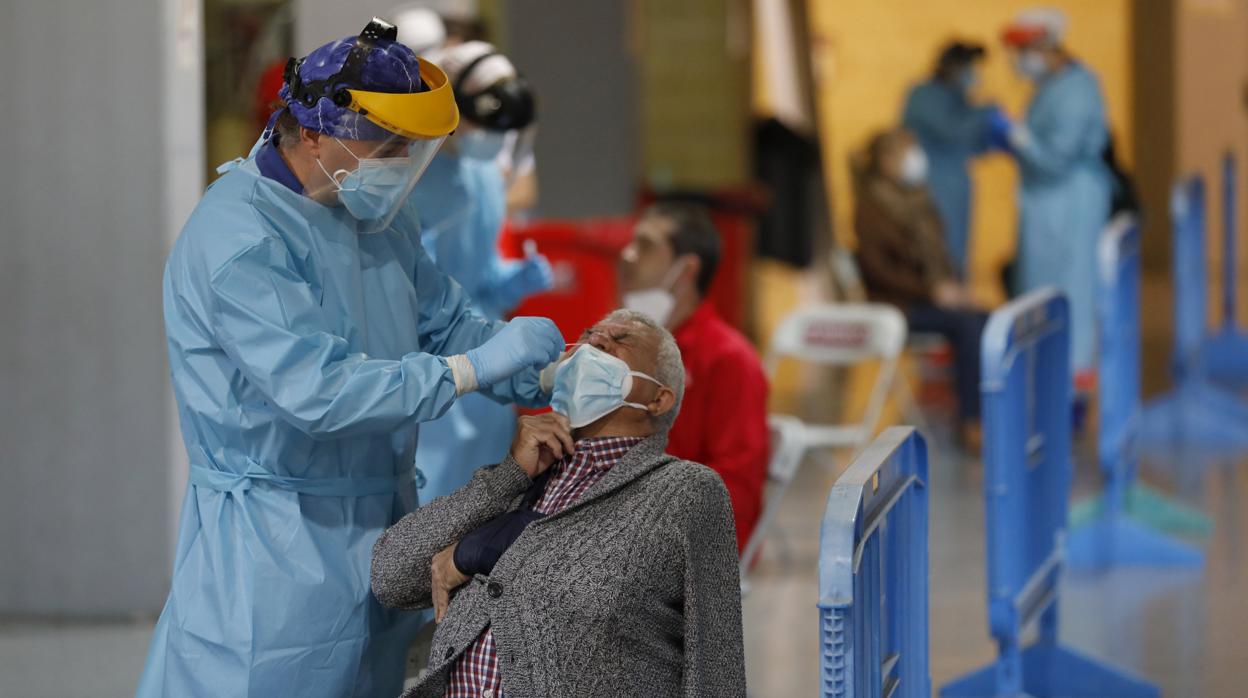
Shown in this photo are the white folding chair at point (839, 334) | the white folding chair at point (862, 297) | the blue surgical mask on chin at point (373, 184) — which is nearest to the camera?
the blue surgical mask on chin at point (373, 184)

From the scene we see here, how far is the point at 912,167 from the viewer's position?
8.75 metres

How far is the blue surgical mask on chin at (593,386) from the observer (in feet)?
8.80

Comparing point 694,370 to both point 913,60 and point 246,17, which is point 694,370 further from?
point 913,60

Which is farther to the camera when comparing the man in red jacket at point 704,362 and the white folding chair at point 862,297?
the white folding chair at point 862,297

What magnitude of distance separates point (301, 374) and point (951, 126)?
25.0ft

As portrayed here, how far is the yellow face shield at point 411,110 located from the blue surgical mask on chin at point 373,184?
57 mm

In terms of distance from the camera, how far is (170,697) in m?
2.70

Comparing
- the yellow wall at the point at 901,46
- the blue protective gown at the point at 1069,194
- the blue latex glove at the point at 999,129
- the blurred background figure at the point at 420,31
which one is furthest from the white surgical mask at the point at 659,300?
the yellow wall at the point at 901,46

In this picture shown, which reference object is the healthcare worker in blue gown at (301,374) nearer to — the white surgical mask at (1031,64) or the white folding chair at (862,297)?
the white folding chair at (862,297)

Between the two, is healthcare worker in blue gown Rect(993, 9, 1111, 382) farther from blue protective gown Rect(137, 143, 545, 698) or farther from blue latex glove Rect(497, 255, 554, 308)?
blue protective gown Rect(137, 143, 545, 698)

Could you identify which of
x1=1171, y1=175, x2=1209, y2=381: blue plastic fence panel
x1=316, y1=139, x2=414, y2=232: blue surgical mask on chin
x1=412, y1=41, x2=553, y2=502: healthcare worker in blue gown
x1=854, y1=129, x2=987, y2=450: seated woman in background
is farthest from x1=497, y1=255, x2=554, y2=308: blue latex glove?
x1=1171, y1=175, x2=1209, y2=381: blue plastic fence panel

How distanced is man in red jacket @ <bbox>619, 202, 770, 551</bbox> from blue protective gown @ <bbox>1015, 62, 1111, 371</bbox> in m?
4.80

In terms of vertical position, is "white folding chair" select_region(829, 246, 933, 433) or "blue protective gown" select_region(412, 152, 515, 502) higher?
"blue protective gown" select_region(412, 152, 515, 502)

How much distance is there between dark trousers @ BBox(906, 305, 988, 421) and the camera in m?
8.22
